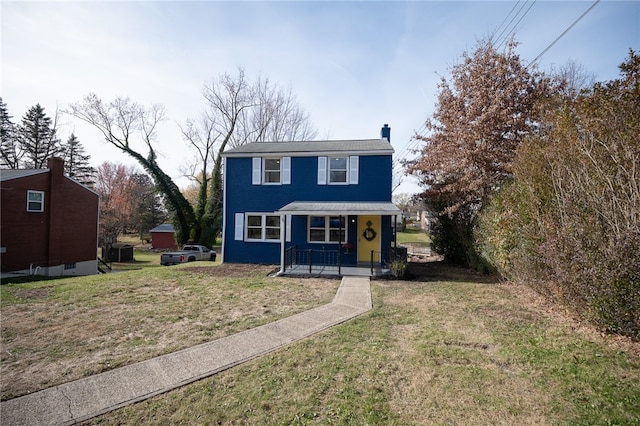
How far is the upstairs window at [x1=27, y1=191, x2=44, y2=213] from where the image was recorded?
703 inches

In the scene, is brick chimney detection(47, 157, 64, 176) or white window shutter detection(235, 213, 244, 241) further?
brick chimney detection(47, 157, 64, 176)

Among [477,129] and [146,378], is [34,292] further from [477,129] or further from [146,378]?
[477,129]

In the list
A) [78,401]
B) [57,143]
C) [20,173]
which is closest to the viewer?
[78,401]

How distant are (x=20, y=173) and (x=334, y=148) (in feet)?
63.3

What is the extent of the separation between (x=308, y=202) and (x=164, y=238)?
3017cm

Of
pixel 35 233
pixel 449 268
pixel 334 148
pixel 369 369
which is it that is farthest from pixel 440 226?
pixel 35 233

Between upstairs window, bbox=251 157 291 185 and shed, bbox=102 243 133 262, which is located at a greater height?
upstairs window, bbox=251 157 291 185

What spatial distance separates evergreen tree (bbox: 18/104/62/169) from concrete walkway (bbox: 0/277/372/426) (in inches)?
1580

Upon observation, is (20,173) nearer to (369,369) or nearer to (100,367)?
(100,367)

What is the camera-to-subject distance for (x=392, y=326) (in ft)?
19.5

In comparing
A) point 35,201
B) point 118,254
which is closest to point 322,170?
point 35,201

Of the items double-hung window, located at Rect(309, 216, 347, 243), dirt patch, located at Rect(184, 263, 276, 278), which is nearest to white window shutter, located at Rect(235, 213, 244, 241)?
dirt patch, located at Rect(184, 263, 276, 278)

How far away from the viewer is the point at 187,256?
21828mm

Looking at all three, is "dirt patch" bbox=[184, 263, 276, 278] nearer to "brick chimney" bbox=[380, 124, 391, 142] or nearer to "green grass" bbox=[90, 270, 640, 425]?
"green grass" bbox=[90, 270, 640, 425]
